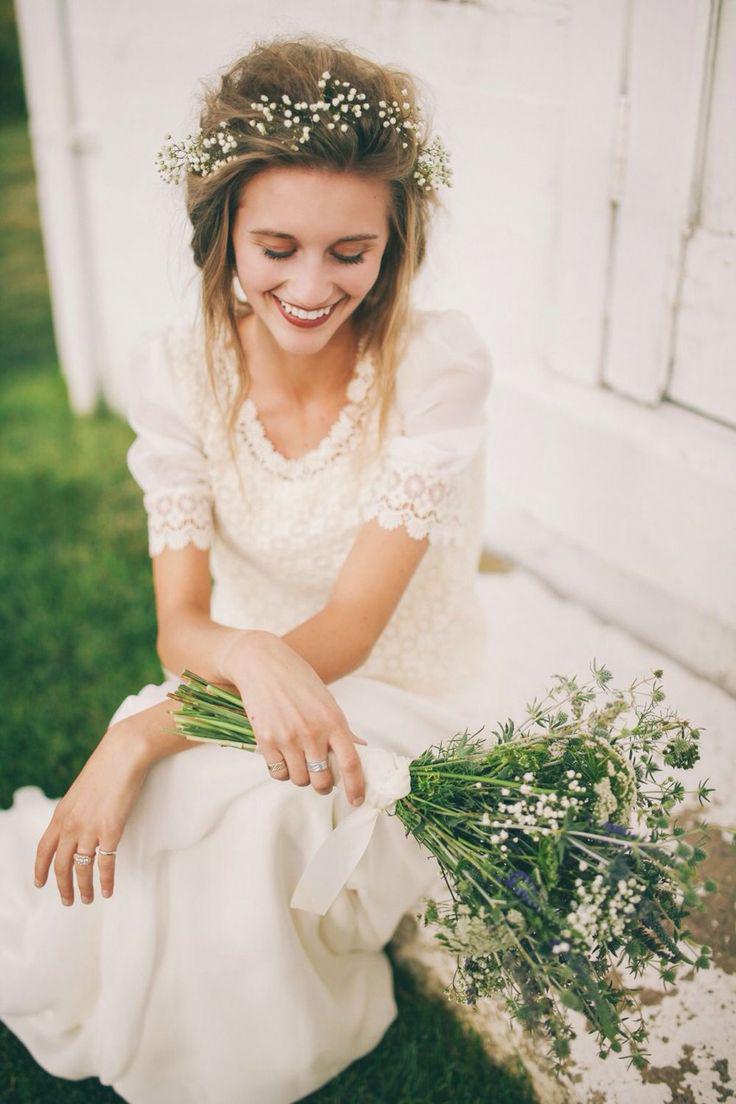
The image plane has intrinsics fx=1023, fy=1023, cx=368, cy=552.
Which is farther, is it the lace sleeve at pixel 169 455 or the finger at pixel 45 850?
the lace sleeve at pixel 169 455

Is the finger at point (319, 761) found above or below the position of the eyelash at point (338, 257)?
below

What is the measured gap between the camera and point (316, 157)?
176 centimetres

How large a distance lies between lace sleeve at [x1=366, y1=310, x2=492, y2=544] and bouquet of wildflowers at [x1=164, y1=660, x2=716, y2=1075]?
0.56 metres

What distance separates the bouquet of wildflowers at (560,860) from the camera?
1.45m

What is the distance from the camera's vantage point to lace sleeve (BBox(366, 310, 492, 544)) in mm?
2049

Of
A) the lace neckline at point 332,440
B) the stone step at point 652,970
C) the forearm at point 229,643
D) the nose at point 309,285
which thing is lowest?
the stone step at point 652,970

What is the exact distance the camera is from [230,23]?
2965mm

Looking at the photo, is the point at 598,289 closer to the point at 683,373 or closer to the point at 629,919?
the point at 683,373

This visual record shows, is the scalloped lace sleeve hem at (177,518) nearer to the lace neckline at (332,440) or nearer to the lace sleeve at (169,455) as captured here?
the lace sleeve at (169,455)

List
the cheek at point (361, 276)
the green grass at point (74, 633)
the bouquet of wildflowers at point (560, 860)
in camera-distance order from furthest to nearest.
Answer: the green grass at point (74, 633), the cheek at point (361, 276), the bouquet of wildflowers at point (560, 860)

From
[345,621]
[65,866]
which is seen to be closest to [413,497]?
[345,621]

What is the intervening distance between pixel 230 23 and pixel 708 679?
89.7 inches

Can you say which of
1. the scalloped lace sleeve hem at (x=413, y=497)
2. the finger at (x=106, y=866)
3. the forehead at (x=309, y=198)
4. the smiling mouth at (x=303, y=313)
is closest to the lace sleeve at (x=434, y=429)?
the scalloped lace sleeve hem at (x=413, y=497)

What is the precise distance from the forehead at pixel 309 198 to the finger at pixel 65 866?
1148 mm
